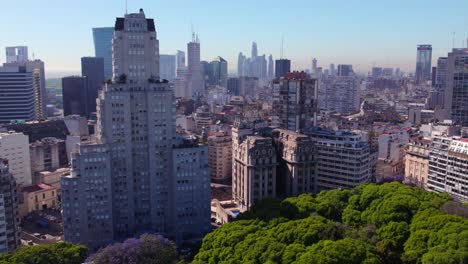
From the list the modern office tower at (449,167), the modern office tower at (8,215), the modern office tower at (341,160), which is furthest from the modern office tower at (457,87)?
the modern office tower at (8,215)

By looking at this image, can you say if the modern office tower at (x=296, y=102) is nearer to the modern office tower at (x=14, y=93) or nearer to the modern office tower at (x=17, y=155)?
the modern office tower at (x=17, y=155)

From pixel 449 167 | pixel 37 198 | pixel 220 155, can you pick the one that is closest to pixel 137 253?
pixel 37 198

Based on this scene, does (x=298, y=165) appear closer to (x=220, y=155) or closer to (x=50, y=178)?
(x=220, y=155)

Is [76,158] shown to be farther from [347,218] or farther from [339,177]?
[339,177]

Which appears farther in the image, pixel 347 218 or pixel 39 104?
pixel 39 104

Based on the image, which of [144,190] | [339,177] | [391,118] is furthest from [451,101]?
[144,190]

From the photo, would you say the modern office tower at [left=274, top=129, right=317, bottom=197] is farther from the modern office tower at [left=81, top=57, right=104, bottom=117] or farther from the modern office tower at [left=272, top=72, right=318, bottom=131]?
the modern office tower at [left=81, top=57, right=104, bottom=117]
